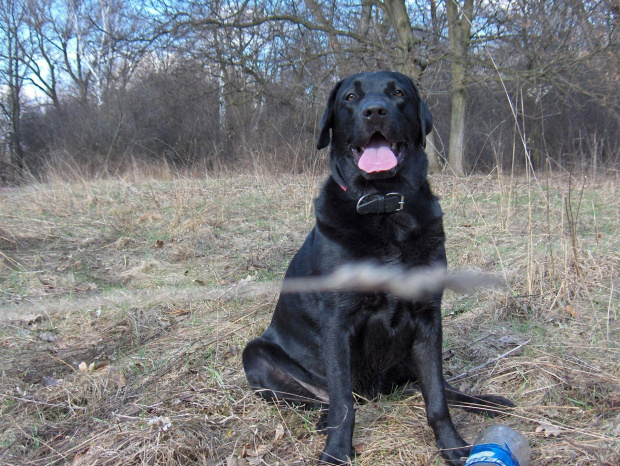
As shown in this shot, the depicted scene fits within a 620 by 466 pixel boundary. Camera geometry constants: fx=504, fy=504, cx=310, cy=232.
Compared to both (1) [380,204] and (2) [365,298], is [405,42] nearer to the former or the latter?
(1) [380,204]

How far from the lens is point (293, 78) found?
13.4m

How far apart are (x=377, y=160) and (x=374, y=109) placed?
0.72 ft

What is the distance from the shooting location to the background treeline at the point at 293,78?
10445 mm

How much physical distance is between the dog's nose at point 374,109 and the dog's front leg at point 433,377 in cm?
85

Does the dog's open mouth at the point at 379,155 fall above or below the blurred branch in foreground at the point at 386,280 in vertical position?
above

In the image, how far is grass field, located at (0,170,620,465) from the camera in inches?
80.1

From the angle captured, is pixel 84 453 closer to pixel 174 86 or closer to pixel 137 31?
pixel 137 31

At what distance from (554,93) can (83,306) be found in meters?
14.7

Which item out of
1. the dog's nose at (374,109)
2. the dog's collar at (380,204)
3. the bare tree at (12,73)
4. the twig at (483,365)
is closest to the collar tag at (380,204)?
the dog's collar at (380,204)

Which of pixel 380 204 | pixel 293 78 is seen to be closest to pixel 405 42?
pixel 293 78

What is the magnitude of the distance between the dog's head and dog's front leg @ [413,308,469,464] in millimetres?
664

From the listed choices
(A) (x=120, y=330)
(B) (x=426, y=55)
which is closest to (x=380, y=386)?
(A) (x=120, y=330)

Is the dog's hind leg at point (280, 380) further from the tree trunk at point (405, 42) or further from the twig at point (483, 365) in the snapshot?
the tree trunk at point (405, 42)

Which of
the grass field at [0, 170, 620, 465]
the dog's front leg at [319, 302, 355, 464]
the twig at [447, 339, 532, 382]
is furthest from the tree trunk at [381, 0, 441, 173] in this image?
the dog's front leg at [319, 302, 355, 464]
